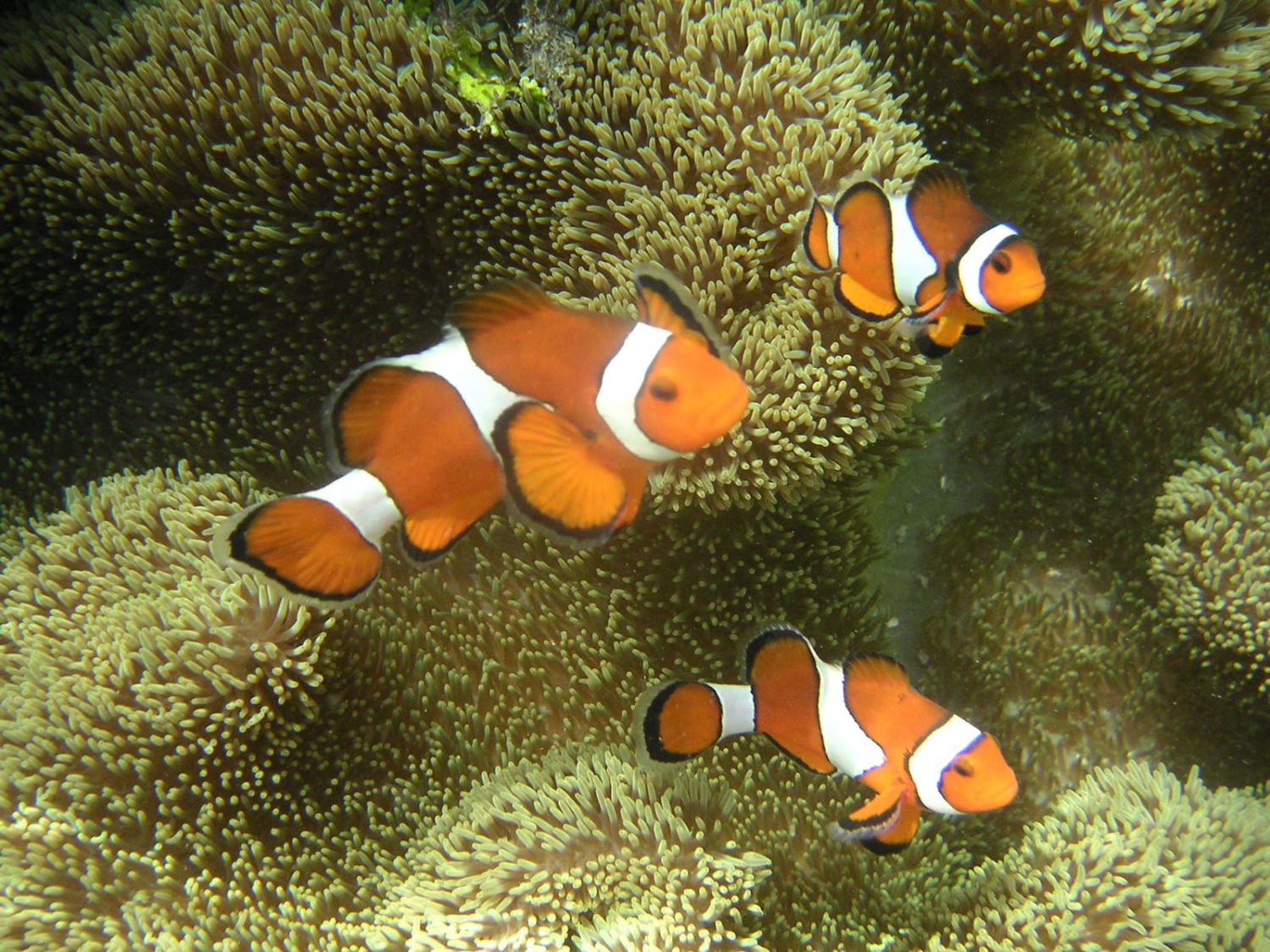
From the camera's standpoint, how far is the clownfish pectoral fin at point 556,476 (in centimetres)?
87

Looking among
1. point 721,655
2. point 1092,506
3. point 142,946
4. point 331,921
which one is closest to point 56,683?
point 142,946

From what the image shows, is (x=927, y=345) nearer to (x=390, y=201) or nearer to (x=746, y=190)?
(x=746, y=190)

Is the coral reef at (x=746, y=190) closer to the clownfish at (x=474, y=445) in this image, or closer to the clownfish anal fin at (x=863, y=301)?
the clownfish anal fin at (x=863, y=301)

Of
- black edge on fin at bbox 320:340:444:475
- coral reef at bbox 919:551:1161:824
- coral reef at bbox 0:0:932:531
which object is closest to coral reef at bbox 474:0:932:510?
coral reef at bbox 0:0:932:531

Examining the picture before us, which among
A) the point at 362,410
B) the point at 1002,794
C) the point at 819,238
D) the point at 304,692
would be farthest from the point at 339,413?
the point at 1002,794

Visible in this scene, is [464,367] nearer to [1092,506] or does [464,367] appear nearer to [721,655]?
[721,655]

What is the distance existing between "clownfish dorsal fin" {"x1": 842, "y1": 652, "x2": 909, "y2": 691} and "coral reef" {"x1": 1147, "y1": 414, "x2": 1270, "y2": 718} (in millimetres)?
613

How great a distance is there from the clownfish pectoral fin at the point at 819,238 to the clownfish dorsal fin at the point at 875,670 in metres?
0.49

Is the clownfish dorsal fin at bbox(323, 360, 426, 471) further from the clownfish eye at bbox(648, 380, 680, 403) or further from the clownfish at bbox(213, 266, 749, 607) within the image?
the clownfish eye at bbox(648, 380, 680, 403)

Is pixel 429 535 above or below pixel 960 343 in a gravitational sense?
below

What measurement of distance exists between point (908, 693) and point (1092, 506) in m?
0.67

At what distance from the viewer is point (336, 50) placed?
1.28m

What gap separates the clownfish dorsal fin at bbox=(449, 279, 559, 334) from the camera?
3.03ft

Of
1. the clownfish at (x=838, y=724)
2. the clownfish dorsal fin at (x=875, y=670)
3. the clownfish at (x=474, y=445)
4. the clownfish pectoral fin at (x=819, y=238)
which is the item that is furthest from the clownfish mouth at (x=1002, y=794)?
the clownfish pectoral fin at (x=819, y=238)
